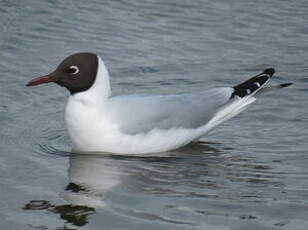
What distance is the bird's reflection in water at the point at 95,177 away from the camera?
20.7 feet

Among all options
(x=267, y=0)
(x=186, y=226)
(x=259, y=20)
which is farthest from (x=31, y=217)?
(x=267, y=0)

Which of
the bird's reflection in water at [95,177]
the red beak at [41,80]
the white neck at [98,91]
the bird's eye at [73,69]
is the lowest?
the bird's reflection in water at [95,177]

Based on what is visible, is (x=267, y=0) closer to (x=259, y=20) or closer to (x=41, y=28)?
(x=259, y=20)

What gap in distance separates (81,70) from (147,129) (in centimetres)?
76

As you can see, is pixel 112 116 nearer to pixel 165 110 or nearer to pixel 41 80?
pixel 165 110

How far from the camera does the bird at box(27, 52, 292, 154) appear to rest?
25.1 feet

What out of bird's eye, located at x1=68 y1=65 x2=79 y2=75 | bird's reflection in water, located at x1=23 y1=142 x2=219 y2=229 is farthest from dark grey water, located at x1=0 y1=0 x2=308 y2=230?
bird's eye, located at x1=68 y1=65 x2=79 y2=75

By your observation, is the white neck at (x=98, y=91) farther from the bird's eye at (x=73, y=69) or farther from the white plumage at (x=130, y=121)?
the bird's eye at (x=73, y=69)

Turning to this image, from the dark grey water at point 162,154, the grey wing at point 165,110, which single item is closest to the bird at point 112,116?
the grey wing at point 165,110

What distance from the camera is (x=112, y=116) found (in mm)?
7672

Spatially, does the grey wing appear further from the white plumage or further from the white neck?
the white neck

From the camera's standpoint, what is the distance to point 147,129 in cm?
779

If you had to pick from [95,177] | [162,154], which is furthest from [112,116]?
[95,177]

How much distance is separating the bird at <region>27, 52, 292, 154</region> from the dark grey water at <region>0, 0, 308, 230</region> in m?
0.14
